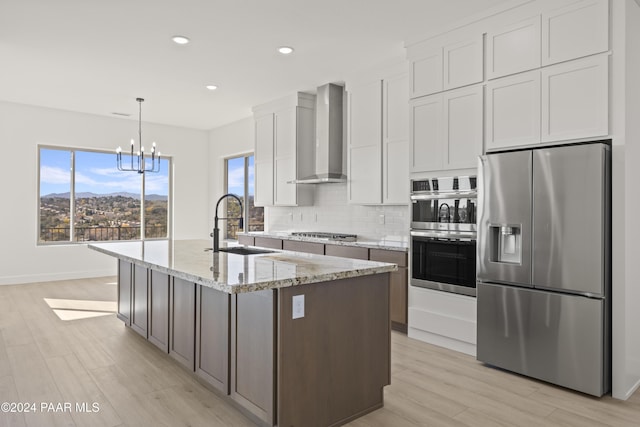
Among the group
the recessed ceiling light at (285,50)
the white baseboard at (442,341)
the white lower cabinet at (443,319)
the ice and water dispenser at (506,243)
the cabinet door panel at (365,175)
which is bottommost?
the white baseboard at (442,341)

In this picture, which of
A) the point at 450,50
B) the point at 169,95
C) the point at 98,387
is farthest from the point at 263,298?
the point at 169,95

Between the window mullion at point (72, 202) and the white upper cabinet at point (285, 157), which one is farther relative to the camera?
the window mullion at point (72, 202)

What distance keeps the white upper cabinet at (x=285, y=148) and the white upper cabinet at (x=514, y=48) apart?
300 cm

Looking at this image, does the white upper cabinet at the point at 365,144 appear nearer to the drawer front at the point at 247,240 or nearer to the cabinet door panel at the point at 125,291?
the drawer front at the point at 247,240

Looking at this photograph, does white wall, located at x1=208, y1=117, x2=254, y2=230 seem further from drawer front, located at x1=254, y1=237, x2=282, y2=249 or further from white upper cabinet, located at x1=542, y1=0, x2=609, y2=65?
white upper cabinet, located at x1=542, y1=0, x2=609, y2=65

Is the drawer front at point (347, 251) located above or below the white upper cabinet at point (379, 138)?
below

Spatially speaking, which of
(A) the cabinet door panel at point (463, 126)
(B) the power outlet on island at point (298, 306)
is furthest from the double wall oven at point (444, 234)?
(B) the power outlet on island at point (298, 306)

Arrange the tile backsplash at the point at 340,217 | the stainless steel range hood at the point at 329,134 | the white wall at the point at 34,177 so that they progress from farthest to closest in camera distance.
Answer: the white wall at the point at 34,177, the stainless steel range hood at the point at 329,134, the tile backsplash at the point at 340,217

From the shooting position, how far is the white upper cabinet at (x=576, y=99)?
9.11 ft

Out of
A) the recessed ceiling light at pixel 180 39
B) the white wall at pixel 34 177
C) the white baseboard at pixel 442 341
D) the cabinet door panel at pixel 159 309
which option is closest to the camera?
the cabinet door panel at pixel 159 309

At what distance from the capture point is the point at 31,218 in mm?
6660

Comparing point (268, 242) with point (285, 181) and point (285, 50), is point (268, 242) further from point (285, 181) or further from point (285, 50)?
point (285, 50)

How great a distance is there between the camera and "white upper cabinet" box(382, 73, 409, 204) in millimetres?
4425

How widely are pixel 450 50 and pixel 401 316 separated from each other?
2.48 m
